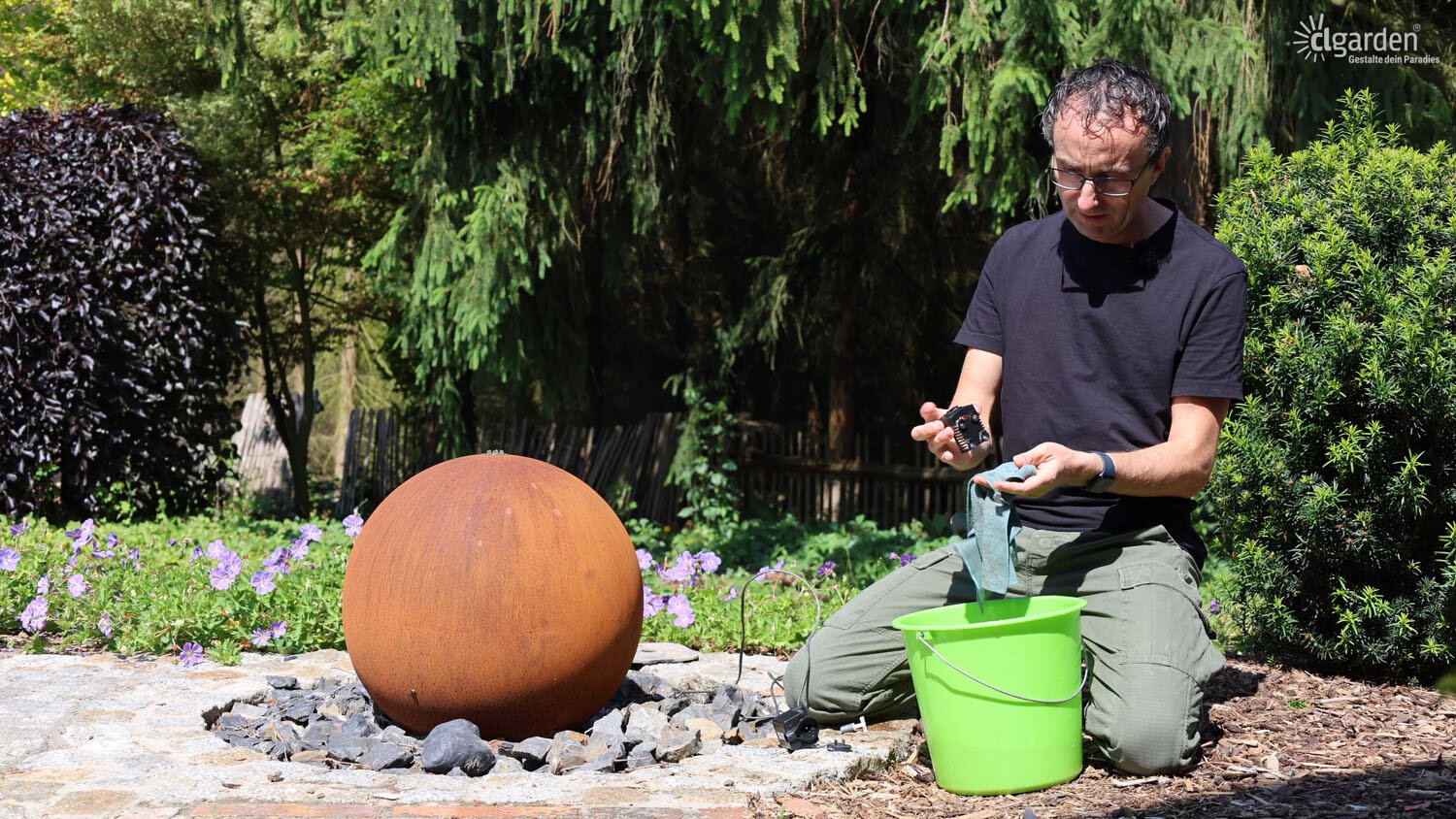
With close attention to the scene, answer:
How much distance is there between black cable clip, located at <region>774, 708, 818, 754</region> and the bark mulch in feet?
0.75

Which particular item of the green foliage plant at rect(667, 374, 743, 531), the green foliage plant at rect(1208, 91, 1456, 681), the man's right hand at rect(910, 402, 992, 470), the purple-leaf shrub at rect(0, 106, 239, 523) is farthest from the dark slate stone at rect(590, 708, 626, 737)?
the green foliage plant at rect(667, 374, 743, 531)

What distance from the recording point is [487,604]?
3355mm

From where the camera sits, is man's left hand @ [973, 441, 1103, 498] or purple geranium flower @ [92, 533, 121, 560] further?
purple geranium flower @ [92, 533, 121, 560]

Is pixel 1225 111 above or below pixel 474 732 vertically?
above

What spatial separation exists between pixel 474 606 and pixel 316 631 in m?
1.71

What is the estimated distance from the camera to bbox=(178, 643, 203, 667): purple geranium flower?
436 cm

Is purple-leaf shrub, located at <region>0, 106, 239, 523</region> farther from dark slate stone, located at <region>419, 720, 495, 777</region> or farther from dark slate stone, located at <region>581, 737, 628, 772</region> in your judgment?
dark slate stone, located at <region>581, 737, 628, 772</region>

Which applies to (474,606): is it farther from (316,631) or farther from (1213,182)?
(1213,182)

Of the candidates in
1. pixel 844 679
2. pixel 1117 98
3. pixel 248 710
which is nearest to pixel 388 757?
pixel 248 710

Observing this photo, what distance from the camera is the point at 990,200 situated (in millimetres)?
6766

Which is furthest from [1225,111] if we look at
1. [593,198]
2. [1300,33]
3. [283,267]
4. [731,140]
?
[283,267]

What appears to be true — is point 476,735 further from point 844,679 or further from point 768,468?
point 768,468

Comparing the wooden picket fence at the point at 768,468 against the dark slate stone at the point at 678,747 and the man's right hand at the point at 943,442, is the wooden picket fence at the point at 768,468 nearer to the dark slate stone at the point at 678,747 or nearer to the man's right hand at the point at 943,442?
the dark slate stone at the point at 678,747

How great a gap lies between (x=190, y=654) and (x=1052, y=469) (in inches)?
124
